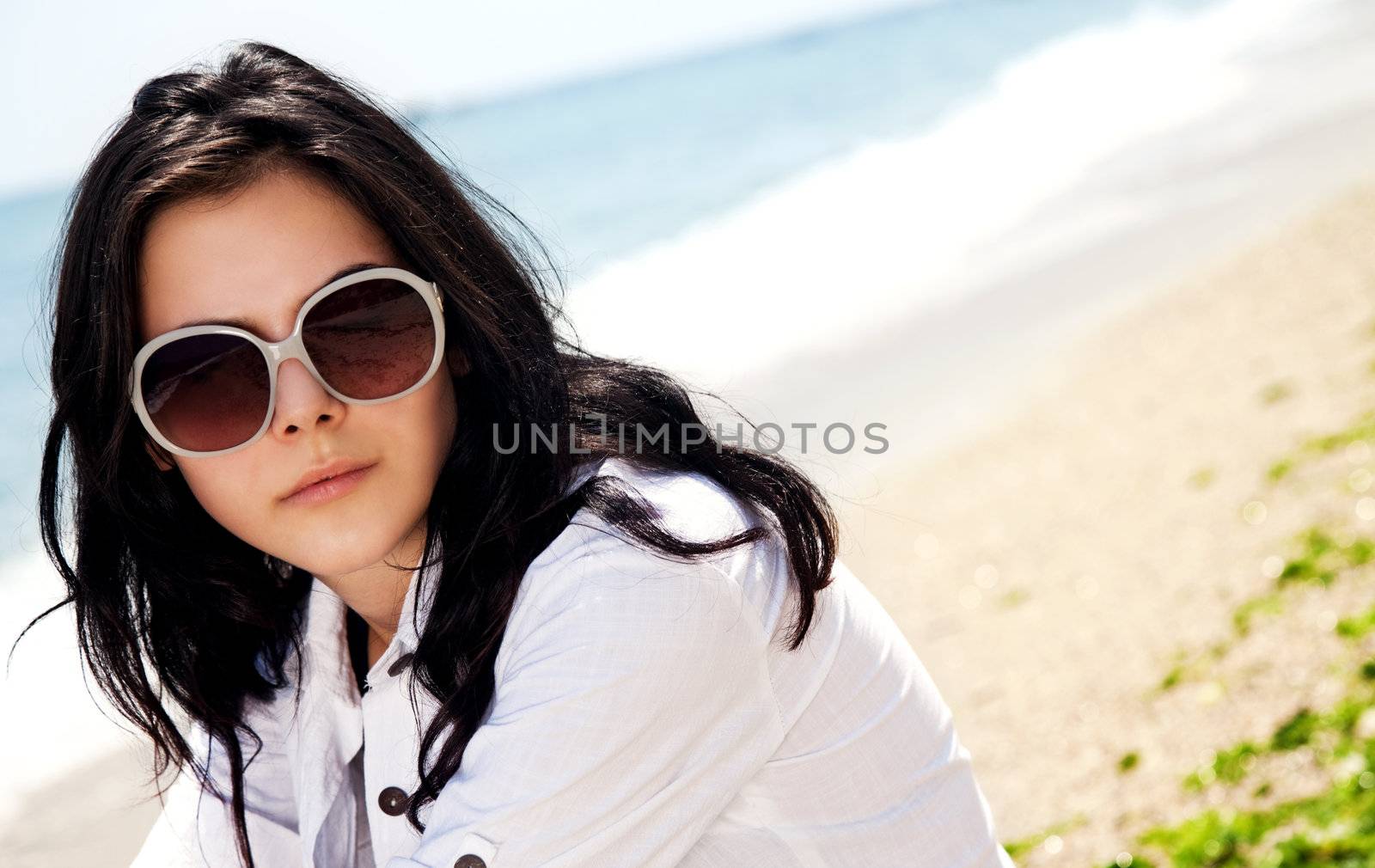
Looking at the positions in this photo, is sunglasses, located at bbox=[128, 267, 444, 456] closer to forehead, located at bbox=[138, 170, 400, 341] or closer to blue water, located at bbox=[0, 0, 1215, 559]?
forehead, located at bbox=[138, 170, 400, 341]

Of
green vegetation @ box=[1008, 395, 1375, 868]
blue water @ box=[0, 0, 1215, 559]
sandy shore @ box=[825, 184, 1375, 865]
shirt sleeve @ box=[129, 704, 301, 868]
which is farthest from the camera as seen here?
blue water @ box=[0, 0, 1215, 559]

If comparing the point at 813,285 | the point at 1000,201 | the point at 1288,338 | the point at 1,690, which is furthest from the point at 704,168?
the point at 1,690

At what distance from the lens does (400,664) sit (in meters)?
1.88

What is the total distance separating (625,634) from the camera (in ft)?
5.16

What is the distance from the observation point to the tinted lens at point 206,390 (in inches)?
67.4

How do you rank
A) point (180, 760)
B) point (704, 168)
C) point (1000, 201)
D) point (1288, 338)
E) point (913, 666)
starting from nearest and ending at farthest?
1. point (913, 666)
2. point (180, 760)
3. point (1288, 338)
4. point (1000, 201)
5. point (704, 168)

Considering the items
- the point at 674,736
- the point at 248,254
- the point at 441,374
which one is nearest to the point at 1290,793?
the point at 674,736

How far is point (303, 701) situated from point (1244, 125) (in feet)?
47.9

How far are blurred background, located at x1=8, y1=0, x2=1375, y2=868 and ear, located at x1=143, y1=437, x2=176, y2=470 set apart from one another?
0.52 metres

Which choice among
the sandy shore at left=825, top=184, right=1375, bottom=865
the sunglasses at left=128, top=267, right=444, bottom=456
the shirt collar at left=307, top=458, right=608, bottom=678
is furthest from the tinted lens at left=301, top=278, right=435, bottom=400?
the sandy shore at left=825, top=184, right=1375, bottom=865

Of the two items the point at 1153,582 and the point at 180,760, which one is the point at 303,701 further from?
the point at 1153,582

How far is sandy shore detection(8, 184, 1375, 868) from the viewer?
3660mm

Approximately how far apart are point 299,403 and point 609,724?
619mm

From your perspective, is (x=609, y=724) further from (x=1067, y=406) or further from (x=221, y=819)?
(x=1067, y=406)
